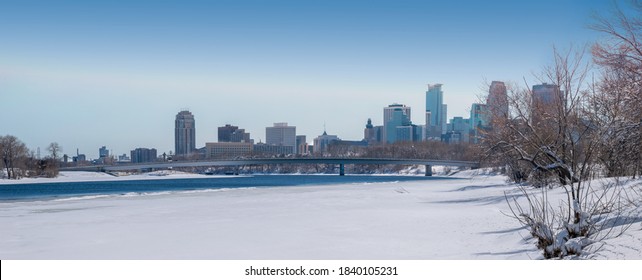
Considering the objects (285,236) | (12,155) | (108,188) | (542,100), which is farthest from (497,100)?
(12,155)

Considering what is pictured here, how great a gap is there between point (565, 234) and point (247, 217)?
12.7 metres

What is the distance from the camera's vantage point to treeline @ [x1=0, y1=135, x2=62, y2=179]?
101m

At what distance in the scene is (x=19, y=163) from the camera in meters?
104

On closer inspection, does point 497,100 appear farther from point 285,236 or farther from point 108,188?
point 108,188

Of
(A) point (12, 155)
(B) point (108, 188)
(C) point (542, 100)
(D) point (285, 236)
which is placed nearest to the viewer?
(D) point (285, 236)

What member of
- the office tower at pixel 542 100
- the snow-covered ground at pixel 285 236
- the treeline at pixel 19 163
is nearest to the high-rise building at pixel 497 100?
the office tower at pixel 542 100

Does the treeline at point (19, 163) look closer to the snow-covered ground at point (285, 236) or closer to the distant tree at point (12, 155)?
the distant tree at point (12, 155)

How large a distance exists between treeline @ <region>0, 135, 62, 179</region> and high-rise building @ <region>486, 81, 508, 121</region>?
3415 inches

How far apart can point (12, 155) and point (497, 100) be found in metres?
90.3

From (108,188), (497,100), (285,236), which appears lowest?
(108,188)

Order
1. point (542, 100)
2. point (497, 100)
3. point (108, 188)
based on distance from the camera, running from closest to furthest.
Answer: point (542, 100), point (497, 100), point (108, 188)

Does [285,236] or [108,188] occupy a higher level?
[285,236]

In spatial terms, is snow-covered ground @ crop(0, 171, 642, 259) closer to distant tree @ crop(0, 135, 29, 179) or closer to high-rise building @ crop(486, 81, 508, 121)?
high-rise building @ crop(486, 81, 508, 121)
